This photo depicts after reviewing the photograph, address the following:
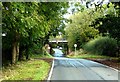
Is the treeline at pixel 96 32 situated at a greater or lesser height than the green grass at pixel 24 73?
greater

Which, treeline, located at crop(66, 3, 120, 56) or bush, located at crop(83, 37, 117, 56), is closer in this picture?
treeline, located at crop(66, 3, 120, 56)

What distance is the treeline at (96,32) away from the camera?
3669 centimetres

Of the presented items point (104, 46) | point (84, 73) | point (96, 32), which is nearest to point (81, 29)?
point (96, 32)

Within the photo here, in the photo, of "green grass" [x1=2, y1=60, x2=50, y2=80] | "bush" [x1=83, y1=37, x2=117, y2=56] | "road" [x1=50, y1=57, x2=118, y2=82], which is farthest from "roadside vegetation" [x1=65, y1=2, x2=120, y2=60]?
"green grass" [x1=2, y1=60, x2=50, y2=80]

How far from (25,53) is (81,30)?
40320mm

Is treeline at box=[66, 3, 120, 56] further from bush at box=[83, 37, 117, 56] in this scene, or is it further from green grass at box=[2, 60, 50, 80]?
green grass at box=[2, 60, 50, 80]

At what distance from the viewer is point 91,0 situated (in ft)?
112

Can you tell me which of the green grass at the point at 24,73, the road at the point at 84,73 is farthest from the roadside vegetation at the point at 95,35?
the green grass at the point at 24,73

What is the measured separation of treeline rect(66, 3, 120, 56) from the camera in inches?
1444

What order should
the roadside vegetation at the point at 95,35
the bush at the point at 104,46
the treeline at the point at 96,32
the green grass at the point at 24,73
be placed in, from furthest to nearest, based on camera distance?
the bush at the point at 104,46 < the roadside vegetation at the point at 95,35 < the treeline at the point at 96,32 < the green grass at the point at 24,73

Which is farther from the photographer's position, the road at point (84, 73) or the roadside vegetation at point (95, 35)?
the roadside vegetation at point (95, 35)

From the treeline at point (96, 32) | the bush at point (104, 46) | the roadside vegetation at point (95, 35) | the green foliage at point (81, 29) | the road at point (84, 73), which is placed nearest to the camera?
the road at point (84, 73)

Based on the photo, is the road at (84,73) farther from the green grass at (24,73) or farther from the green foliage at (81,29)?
the green foliage at (81,29)

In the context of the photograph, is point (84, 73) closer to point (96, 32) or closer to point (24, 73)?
point (24, 73)
